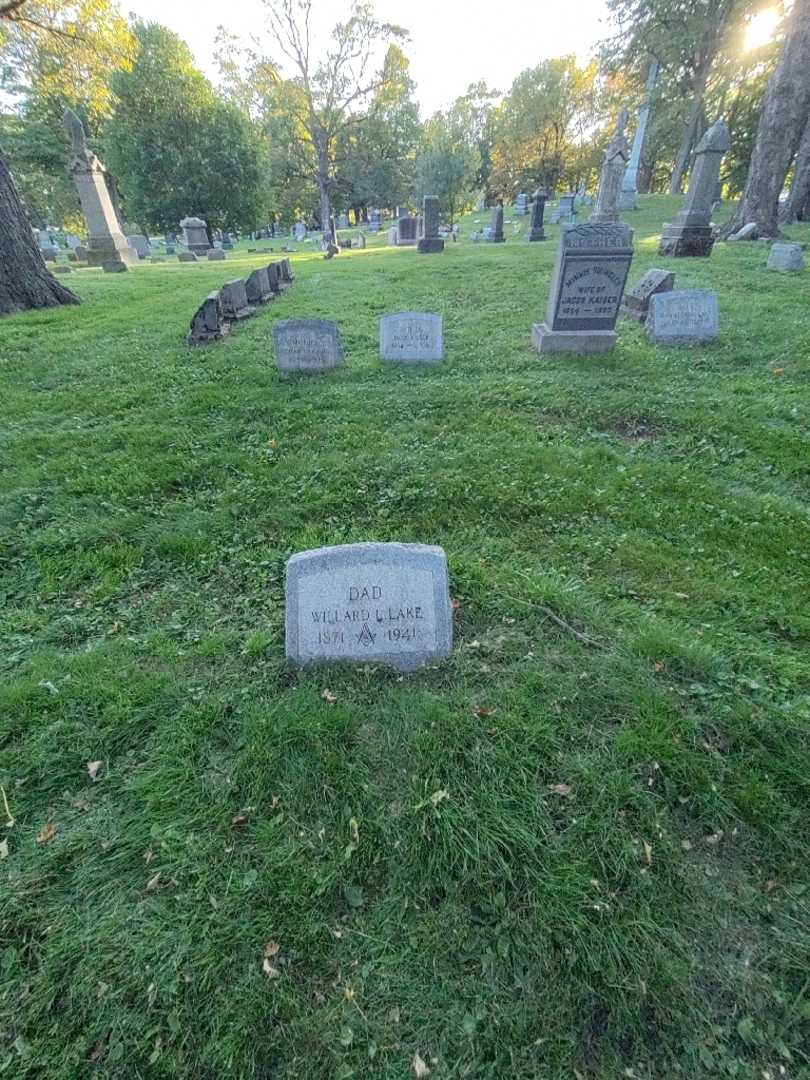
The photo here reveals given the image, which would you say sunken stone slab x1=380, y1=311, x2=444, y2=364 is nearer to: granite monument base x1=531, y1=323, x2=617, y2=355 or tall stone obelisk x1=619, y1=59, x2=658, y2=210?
granite monument base x1=531, y1=323, x2=617, y2=355

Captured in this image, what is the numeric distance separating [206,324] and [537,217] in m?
17.6

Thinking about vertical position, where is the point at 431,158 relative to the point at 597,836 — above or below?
above

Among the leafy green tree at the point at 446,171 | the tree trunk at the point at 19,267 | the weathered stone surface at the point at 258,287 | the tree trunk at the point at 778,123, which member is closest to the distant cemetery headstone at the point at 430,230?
Answer: the tree trunk at the point at 778,123

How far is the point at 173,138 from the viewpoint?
88.6 feet

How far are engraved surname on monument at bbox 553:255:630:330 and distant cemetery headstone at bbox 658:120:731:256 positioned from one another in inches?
351

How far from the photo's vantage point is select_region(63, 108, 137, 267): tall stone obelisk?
1540 cm

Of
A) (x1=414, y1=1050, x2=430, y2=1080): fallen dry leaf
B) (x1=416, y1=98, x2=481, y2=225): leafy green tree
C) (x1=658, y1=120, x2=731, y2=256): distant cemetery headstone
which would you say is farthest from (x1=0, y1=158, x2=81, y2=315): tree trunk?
(x1=416, y1=98, x2=481, y2=225): leafy green tree

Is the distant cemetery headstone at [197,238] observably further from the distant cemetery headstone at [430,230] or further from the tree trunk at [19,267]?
the tree trunk at [19,267]

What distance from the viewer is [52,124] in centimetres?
3102

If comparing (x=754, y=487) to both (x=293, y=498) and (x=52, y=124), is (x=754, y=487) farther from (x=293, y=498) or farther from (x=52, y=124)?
(x=52, y=124)

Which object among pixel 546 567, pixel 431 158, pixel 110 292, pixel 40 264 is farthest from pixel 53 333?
pixel 431 158

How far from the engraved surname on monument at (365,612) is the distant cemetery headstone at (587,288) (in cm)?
Answer: 562

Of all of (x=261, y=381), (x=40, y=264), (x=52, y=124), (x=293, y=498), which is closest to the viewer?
(x=293, y=498)

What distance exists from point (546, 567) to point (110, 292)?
12664 millimetres
